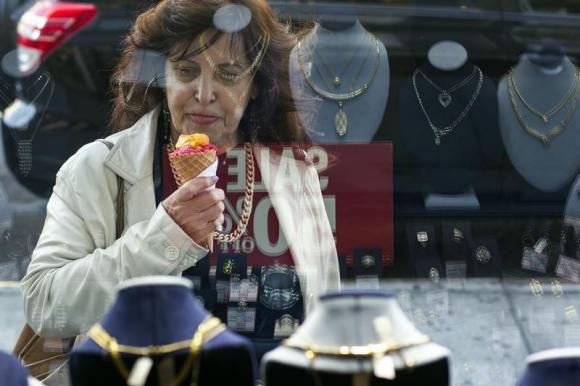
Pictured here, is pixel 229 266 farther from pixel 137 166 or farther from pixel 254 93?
pixel 254 93

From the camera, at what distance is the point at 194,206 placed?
2.85 m

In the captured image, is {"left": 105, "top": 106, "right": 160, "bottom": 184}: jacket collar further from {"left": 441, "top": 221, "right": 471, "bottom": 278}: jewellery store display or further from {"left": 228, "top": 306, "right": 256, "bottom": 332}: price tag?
{"left": 441, "top": 221, "right": 471, "bottom": 278}: jewellery store display

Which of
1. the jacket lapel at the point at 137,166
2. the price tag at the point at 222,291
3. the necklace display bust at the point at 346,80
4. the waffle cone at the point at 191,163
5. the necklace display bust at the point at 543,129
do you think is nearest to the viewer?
the waffle cone at the point at 191,163

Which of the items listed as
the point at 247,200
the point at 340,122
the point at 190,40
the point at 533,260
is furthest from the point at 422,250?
the point at 190,40

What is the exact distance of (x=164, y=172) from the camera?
2.95 meters

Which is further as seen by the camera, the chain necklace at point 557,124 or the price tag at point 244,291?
the chain necklace at point 557,124

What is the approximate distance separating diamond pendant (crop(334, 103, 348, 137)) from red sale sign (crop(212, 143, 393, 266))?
0.13ft

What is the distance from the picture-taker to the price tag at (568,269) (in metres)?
3.31

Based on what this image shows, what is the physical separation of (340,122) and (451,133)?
0.33 m

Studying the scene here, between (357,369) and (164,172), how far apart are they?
981 millimetres

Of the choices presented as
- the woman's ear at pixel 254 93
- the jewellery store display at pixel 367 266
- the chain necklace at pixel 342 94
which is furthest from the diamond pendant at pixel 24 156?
the jewellery store display at pixel 367 266

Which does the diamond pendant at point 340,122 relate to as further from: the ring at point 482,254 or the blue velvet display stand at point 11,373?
the blue velvet display stand at point 11,373

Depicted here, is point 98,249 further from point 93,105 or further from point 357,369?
point 357,369

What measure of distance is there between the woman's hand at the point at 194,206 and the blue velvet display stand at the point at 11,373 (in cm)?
70
